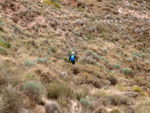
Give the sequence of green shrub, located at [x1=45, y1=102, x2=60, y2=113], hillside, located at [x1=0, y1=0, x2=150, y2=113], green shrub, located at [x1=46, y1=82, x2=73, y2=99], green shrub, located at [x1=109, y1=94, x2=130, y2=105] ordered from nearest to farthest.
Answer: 1. green shrub, located at [x1=45, y1=102, x2=60, y2=113]
2. hillside, located at [x1=0, y1=0, x2=150, y2=113]
3. green shrub, located at [x1=46, y1=82, x2=73, y2=99]
4. green shrub, located at [x1=109, y1=94, x2=130, y2=105]

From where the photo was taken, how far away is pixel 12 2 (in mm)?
16000

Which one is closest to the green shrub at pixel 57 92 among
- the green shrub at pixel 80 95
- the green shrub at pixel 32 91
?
the green shrub at pixel 80 95

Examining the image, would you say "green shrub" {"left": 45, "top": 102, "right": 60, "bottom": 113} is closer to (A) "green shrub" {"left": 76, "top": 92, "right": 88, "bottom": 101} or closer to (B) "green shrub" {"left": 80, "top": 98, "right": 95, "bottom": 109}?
(B) "green shrub" {"left": 80, "top": 98, "right": 95, "bottom": 109}

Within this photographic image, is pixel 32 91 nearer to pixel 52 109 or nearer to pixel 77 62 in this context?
pixel 52 109

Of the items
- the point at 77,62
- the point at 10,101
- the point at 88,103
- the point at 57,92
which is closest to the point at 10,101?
the point at 10,101

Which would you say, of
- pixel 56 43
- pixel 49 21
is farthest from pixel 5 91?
pixel 49 21

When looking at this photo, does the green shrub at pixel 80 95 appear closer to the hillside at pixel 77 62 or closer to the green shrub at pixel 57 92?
the hillside at pixel 77 62

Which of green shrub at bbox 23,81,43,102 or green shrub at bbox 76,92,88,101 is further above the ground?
green shrub at bbox 23,81,43,102

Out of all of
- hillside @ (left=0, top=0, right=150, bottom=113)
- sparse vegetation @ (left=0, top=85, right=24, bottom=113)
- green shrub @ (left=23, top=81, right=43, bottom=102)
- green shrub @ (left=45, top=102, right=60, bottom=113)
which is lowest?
hillside @ (left=0, top=0, right=150, bottom=113)

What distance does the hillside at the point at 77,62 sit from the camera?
Answer: 13.1 ft

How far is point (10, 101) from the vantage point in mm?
2920

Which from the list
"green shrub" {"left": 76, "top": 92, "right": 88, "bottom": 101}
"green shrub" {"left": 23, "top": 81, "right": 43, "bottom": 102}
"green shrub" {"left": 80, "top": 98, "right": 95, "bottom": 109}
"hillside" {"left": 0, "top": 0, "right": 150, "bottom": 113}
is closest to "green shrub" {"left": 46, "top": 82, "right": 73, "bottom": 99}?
"hillside" {"left": 0, "top": 0, "right": 150, "bottom": 113}

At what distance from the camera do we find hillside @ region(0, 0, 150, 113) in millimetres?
3982

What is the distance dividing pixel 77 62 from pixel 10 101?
28.2 feet
